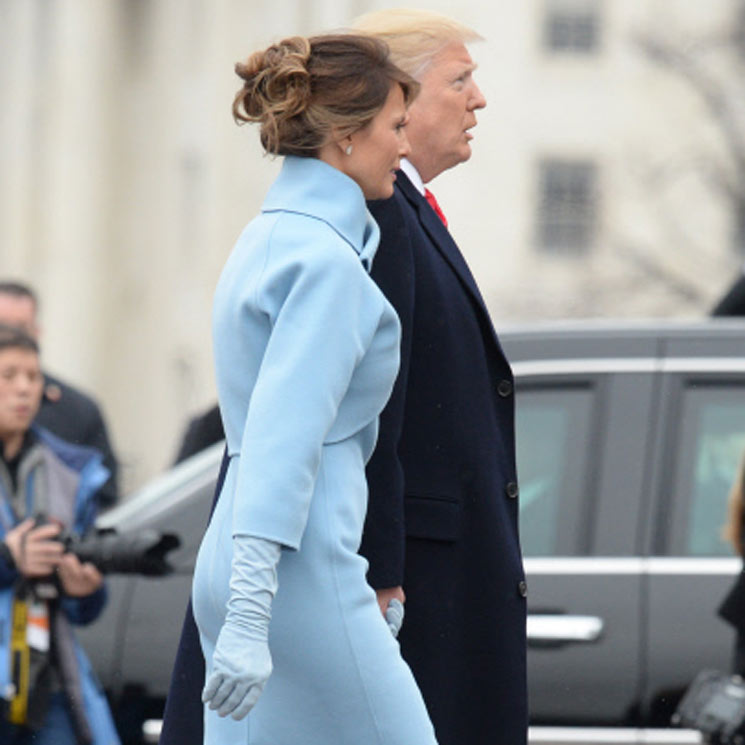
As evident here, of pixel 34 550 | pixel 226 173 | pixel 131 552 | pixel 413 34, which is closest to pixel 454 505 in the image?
pixel 413 34

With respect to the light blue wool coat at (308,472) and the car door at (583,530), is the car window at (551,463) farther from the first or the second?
the light blue wool coat at (308,472)

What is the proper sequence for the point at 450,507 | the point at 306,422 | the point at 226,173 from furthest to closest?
1. the point at 226,173
2. the point at 450,507
3. the point at 306,422

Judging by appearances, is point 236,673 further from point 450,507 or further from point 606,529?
point 606,529

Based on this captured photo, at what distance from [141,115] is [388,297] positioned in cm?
3463

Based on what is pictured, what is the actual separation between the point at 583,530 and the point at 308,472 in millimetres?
2394

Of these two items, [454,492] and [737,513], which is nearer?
[454,492]

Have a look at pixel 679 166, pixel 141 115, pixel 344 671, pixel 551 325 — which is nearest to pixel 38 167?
pixel 141 115

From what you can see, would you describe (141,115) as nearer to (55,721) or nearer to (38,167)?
(38,167)

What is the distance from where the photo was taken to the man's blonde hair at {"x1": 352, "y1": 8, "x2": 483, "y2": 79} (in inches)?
135

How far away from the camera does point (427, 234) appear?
11.0 feet

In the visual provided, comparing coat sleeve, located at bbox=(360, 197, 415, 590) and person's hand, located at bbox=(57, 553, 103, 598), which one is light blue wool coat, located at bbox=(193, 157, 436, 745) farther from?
person's hand, located at bbox=(57, 553, 103, 598)

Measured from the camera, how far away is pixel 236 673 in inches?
106

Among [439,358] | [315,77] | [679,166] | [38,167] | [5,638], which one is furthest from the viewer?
[38,167]

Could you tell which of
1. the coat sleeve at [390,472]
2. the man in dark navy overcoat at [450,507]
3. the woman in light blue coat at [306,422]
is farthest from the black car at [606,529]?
the woman in light blue coat at [306,422]
